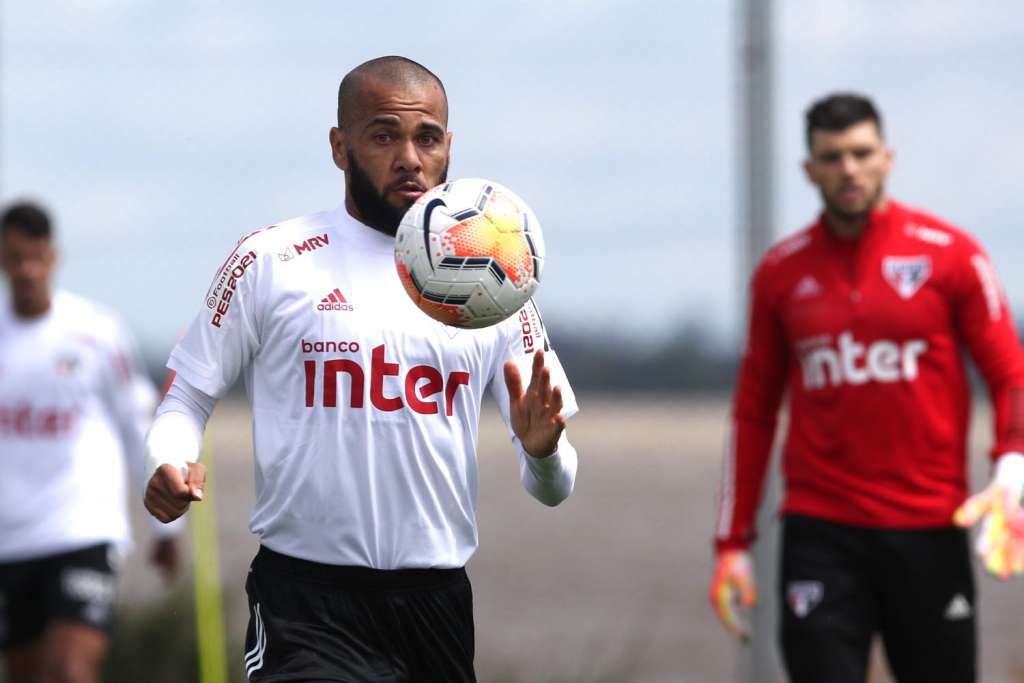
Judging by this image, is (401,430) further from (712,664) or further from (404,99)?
(712,664)

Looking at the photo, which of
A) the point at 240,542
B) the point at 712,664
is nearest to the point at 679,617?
the point at 712,664

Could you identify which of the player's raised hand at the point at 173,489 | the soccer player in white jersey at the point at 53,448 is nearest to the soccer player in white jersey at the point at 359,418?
the player's raised hand at the point at 173,489

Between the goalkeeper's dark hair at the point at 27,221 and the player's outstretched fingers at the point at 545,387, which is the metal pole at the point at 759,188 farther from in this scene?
the player's outstretched fingers at the point at 545,387

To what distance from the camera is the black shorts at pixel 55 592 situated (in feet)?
32.3

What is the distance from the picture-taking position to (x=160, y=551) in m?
10.5

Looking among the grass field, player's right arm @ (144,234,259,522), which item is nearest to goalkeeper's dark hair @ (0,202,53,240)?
the grass field

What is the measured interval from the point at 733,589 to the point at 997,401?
129 cm

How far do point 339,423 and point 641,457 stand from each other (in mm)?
38422

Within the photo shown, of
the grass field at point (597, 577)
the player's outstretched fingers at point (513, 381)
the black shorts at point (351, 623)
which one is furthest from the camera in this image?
the grass field at point (597, 577)

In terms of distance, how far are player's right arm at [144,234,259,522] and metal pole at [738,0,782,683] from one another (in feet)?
16.2

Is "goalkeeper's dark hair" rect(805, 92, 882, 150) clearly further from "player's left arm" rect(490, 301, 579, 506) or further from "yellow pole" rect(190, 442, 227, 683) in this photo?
"yellow pole" rect(190, 442, 227, 683)

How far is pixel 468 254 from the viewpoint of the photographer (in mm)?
4848

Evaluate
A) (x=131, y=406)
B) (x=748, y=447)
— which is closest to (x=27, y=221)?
(x=131, y=406)

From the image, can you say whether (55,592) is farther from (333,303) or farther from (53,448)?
(333,303)
